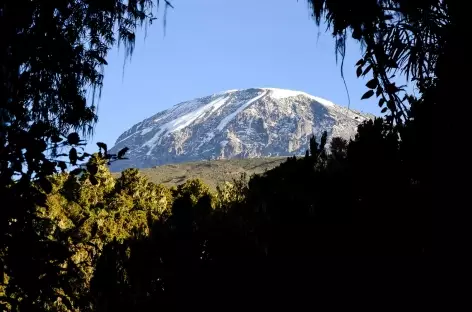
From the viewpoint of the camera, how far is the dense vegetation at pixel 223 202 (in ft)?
6.23

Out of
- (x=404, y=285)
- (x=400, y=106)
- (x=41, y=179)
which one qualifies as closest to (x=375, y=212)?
(x=404, y=285)

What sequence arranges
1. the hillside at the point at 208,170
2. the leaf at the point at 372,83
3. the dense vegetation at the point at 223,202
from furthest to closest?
the hillside at the point at 208,170, the leaf at the point at 372,83, the dense vegetation at the point at 223,202

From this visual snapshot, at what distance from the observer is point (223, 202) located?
1120 cm

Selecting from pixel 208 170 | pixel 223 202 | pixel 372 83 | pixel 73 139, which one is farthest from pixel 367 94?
pixel 208 170

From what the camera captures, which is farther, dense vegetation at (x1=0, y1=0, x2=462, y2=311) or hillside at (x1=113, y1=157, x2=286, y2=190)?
hillside at (x1=113, y1=157, x2=286, y2=190)

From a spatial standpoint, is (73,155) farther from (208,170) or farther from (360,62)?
(208,170)

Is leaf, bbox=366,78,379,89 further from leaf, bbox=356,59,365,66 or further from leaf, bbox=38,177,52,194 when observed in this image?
leaf, bbox=38,177,52,194

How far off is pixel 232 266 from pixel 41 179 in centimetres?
579

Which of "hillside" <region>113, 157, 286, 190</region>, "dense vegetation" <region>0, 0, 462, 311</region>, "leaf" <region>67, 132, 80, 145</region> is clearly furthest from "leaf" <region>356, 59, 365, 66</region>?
"hillside" <region>113, 157, 286, 190</region>

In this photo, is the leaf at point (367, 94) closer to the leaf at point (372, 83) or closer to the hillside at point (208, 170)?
the leaf at point (372, 83)

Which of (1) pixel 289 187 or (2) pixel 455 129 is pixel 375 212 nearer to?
(1) pixel 289 187

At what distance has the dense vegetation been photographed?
190 centimetres

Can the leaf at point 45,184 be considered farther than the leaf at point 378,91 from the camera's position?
No

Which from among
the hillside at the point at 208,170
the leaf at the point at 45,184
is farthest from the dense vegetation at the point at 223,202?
the hillside at the point at 208,170
